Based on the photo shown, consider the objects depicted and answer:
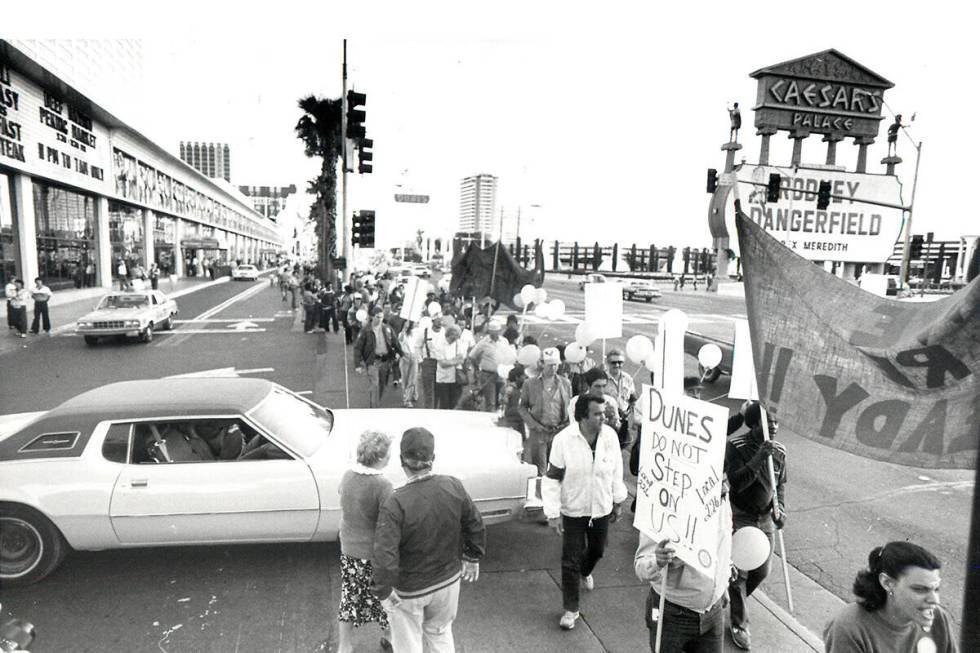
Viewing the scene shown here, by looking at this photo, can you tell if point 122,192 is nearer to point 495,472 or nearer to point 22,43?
point 22,43

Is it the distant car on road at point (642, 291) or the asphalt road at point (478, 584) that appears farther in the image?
the distant car on road at point (642, 291)

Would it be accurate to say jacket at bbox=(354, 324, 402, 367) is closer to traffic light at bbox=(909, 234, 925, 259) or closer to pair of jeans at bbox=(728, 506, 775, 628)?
pair of jeans at bbox=(728, 506, 775, 628)

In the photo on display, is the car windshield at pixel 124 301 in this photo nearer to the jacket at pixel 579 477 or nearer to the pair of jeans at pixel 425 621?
the jacket at pixel 579 477

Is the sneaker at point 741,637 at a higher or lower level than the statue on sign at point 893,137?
lower

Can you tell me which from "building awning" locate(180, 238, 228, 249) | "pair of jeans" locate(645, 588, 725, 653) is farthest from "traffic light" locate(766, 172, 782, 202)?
"building awning" locate(180, 238, 228, 249)

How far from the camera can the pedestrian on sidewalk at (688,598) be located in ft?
9.57

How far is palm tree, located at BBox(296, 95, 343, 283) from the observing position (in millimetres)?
33938

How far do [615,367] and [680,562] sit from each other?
3589mm

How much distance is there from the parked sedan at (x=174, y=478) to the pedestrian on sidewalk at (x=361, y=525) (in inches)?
44.8

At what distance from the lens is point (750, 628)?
4055 mm

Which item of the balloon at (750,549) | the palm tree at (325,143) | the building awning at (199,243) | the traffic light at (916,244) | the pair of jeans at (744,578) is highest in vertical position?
the palm tree at (325,143)

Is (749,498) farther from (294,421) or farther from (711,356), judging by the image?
(294,421)

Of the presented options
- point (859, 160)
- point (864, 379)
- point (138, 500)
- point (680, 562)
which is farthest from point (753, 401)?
point (859, 160)

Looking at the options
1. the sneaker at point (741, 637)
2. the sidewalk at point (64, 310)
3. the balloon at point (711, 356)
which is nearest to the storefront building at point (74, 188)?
the sidewalk at point (64, 310)
